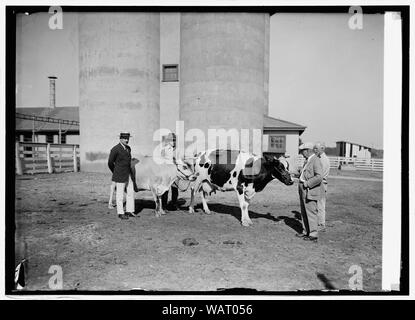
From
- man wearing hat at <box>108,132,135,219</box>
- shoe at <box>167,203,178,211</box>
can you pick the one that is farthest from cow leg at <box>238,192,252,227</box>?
man wearing hat at <box>108,132,135,219</box>

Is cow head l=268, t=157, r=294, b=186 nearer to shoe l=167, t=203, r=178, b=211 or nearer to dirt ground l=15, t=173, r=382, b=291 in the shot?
dirt ground l=15, t=173, r=382, b=291

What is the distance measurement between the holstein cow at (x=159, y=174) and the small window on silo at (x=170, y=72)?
8623mm

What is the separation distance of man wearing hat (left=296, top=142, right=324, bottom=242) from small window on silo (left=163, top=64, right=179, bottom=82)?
1049cm

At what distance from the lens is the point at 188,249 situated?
4.17 m

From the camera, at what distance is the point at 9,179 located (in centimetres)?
324

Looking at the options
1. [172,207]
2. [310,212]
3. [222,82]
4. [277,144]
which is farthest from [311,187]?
[277,144]

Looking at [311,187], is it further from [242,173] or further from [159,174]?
[159,174]

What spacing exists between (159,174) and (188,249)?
241cm

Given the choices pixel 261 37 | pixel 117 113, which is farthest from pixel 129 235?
pixel 261 37

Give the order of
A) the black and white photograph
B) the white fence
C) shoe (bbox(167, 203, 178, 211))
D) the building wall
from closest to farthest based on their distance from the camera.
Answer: the black and white photograph → shoe (bbox(167, 203, 178, 211)) → the building wall → the white fence

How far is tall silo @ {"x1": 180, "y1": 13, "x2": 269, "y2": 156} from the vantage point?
10719 mm

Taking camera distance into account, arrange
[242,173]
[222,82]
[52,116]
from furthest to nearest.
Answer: [52,116] → [222,82] → [242,173]
